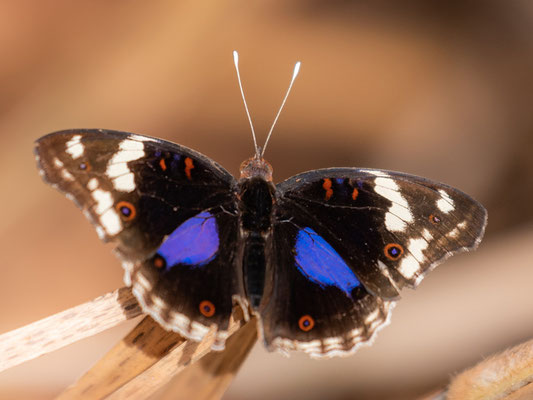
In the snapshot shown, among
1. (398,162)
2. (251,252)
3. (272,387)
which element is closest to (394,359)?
(272,387)

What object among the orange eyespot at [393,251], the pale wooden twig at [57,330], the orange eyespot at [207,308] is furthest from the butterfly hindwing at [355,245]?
the pale wooden twig at [57,330]

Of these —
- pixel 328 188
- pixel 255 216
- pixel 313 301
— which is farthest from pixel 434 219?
pixel 255 216

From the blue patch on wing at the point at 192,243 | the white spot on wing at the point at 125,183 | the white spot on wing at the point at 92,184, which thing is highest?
the white spot on wing at the point at 125,183

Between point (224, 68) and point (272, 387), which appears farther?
point (224, 68)

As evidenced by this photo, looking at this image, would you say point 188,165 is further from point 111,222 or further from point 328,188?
point 328,188

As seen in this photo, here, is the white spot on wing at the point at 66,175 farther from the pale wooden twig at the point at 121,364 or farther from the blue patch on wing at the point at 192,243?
the pale wooden twig at the point at 121,364

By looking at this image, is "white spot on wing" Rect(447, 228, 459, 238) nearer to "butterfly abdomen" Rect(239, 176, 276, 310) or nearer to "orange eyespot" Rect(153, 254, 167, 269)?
"butterfly abdomen" Rect(239, 176, 276, 310)

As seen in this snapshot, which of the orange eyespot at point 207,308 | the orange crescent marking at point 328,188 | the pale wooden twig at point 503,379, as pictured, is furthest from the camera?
the orange crescent marking at point 328,188

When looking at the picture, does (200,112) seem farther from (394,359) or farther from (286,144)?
(394,359)
